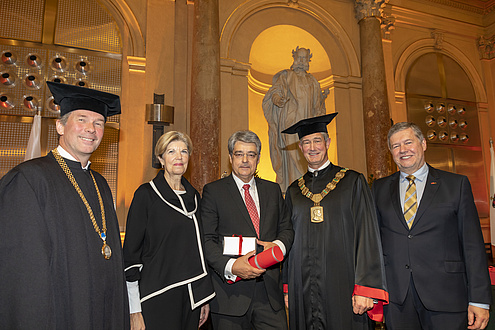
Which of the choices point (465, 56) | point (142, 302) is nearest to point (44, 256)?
point (142, 302)

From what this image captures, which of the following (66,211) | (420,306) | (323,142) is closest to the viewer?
(66,211)

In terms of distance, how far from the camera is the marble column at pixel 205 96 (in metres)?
6.14

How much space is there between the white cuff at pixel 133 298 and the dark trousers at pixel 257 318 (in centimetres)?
52

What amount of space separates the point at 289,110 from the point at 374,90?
8.88ft

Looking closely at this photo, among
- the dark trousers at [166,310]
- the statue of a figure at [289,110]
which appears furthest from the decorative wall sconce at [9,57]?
the dark trousers at [166,310]

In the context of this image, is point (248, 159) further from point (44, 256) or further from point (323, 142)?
point (44, 256)

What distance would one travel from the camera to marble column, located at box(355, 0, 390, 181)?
25.0 ft

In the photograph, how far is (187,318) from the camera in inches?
86.3

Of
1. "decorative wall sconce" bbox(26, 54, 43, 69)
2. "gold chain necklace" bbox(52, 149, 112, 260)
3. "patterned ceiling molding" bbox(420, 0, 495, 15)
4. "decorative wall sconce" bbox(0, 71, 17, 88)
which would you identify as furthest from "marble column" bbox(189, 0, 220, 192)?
"patterned ceiling molding" bbox(420, 0, 495, 15)

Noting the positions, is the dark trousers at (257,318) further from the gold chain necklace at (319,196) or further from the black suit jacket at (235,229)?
the gold chain necklace at (319,196)

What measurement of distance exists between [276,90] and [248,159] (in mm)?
3879

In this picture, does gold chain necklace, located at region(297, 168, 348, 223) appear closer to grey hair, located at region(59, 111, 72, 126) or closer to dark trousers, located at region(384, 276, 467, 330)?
dark trousers, located at region(384, 276, 467, 330)

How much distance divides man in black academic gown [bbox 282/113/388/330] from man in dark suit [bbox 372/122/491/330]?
188mm

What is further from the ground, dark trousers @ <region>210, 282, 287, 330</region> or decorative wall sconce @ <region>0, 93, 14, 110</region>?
decorative wall sconce @ <region>0, 93, 14, 110</region>
